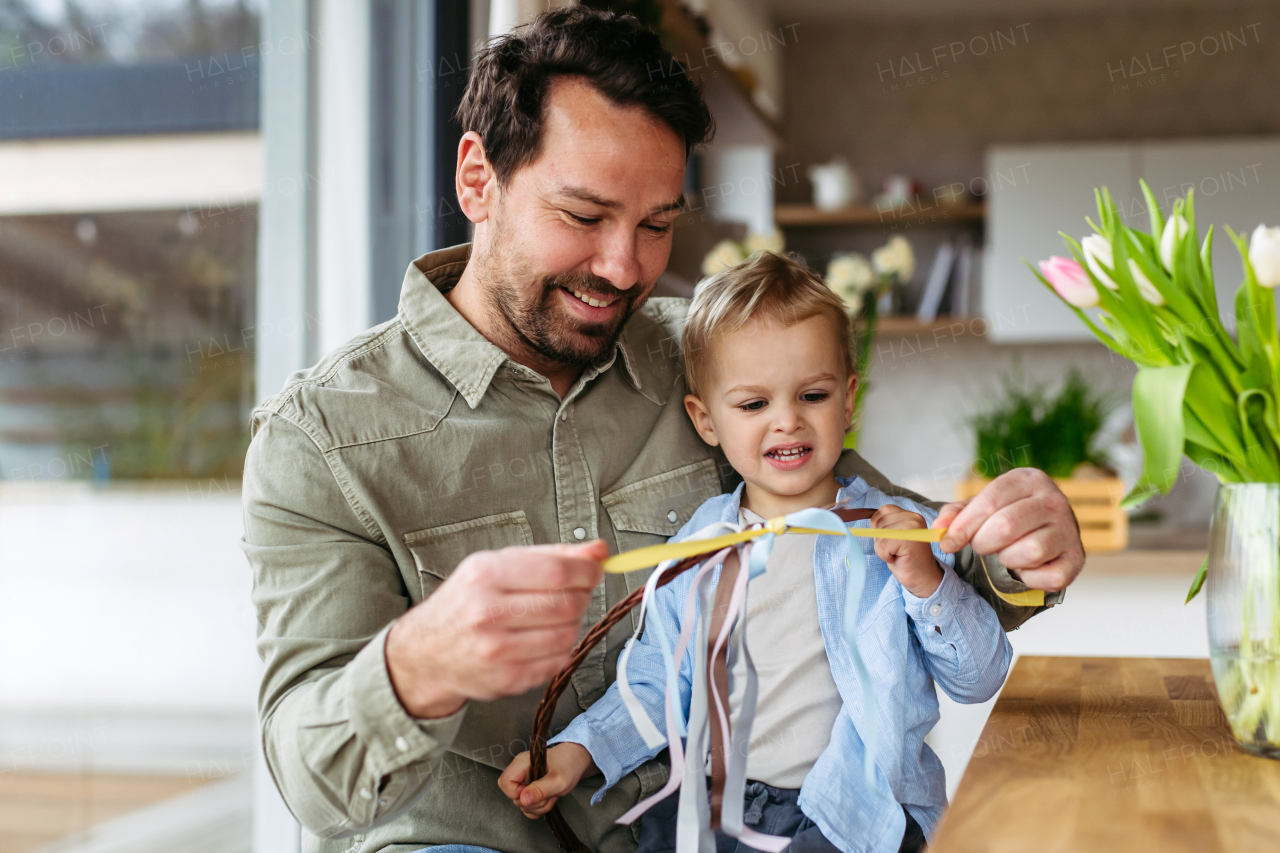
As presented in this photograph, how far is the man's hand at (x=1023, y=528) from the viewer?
1.08 meters

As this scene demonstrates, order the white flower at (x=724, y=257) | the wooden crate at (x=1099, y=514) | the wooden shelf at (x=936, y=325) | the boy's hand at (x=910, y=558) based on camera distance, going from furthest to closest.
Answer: the wooden shelf at (x=936, y=325), the wooden crate at (x=1099, y=514), the white flower at (x=724, y=257), the boy's hand at (x=910, y=558)

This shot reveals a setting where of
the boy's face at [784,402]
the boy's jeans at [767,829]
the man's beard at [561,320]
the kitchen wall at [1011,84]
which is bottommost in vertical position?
the boy's jeans at [767,829]

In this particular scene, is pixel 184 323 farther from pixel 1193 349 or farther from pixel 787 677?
pixel 1193 349

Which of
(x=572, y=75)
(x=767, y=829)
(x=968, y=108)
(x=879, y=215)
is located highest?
(x=968, y=108)

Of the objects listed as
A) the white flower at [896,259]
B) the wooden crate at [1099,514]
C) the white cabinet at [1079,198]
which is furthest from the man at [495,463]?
the white cabinet at [1079,198]

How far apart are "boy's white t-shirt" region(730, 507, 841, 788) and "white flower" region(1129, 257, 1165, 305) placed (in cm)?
52

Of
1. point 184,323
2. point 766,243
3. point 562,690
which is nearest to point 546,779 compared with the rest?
point 562,690

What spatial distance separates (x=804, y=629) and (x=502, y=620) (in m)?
0.54

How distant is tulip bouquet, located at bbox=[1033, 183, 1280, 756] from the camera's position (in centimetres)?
97

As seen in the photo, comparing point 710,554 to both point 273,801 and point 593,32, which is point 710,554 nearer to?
point 593,32

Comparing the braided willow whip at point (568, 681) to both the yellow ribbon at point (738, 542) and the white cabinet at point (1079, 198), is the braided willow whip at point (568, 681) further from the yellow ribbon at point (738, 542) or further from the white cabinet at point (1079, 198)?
the white cabinet at point (1079, 198)

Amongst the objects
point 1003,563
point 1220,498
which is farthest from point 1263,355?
point 1003,563

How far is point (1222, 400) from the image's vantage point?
3.28 feet

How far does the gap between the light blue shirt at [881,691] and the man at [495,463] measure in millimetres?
72
